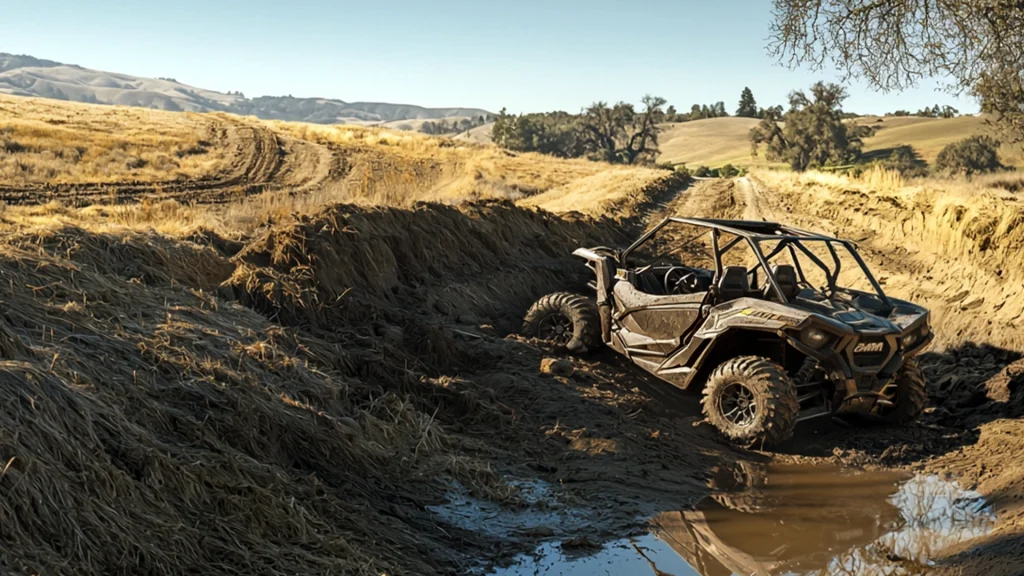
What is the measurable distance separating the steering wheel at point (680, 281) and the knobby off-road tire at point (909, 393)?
2549mm

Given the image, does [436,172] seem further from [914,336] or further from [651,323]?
[914,336]

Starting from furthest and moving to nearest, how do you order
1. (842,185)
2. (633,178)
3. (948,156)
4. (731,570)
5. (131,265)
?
(948,156), (633,178), (842,185), (131,265), (731,570)

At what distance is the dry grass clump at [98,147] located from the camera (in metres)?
27.8

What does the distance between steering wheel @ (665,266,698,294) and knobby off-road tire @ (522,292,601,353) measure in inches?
36.2

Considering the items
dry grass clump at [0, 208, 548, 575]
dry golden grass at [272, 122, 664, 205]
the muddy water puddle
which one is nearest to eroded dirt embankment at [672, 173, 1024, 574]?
Answer: the muddy water puddle

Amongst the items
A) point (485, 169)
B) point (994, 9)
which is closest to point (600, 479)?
point (994, 9)

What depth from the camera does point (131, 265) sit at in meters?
8.74

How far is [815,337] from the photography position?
7.96 meters

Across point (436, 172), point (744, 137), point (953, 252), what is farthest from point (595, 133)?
point (953, 252)

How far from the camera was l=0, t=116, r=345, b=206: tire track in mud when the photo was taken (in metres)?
22.0

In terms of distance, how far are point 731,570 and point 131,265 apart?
6.29 meters

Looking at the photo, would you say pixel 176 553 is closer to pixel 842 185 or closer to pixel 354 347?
pixel 354 347

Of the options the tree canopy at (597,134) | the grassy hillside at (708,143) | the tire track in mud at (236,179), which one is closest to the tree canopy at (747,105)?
the grassy hillside at (708,143)

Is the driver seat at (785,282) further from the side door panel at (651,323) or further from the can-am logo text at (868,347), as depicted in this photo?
the can-am logo text at (868,347)
